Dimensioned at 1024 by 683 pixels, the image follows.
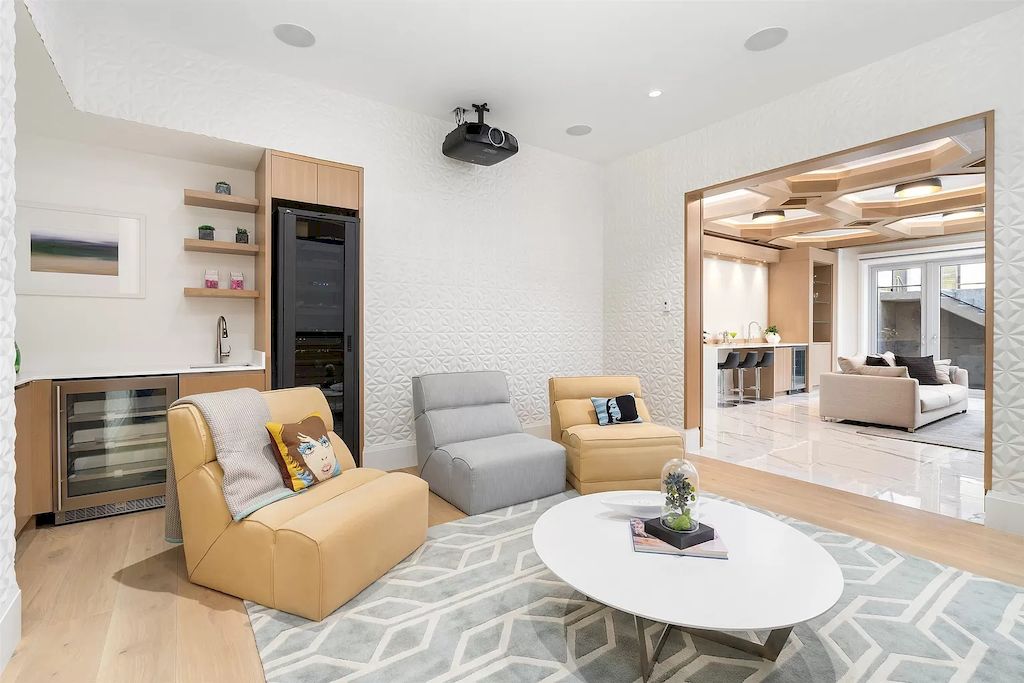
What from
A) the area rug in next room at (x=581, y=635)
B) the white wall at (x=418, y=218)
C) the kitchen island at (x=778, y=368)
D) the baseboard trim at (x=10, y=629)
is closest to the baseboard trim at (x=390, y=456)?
the white wall at (x=418, y=218)

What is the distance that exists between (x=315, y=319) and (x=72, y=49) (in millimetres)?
2016

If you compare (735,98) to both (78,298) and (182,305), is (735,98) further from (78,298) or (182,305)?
(78,298)

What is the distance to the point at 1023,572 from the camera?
94.7 inches

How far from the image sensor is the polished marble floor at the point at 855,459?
3518 millimetres

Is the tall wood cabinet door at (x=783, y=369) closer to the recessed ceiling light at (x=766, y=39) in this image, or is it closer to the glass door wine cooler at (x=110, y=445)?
the recessed ceiling light at (x=766, y=39)

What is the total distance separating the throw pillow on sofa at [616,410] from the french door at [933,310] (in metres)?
7.51

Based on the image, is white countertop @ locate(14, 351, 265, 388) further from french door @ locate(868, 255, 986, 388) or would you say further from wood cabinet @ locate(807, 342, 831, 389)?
french door @ locate(868, 255, 986, 388)

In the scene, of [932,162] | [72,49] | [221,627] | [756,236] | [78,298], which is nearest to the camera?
[221,627]

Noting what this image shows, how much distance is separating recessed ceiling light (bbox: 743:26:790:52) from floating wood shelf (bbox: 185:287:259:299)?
12.5 feet

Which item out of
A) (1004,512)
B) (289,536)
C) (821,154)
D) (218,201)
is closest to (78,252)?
(218,201)

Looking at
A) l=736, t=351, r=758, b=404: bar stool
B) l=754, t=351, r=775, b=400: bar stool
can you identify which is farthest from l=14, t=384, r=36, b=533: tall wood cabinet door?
l=754, t=351, r=775, b=400: bar stool

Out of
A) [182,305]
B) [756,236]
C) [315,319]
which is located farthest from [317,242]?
[756,236]

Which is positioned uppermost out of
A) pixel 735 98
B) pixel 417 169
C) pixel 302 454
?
pixel 735 98

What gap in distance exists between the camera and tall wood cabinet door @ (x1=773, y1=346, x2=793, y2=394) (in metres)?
8.50
